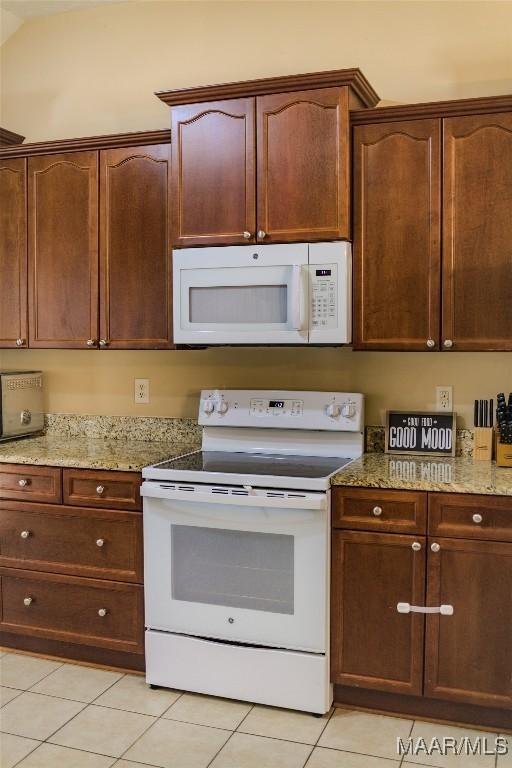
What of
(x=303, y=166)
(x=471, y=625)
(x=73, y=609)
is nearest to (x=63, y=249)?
(x=303, y=166)

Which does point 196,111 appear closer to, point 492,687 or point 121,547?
point 121,547

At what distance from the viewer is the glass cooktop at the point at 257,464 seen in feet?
9.15

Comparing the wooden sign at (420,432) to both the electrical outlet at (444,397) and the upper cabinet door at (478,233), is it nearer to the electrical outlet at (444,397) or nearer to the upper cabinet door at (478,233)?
the electrical outlet at (444,397)

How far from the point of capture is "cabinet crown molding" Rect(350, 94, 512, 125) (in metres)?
2.72

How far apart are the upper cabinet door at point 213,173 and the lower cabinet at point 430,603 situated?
3.73 feet

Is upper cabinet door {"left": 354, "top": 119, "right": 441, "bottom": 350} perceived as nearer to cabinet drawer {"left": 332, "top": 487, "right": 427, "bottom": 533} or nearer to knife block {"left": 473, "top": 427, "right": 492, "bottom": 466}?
knife block {"left": 473, "top": 427, "right": 492, "bottom": 466}

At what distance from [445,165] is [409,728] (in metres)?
2.01

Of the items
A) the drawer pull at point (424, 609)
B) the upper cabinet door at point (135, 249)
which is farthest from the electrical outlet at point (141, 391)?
the drawer pull at point (424, 609)

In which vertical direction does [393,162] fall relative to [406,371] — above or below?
above

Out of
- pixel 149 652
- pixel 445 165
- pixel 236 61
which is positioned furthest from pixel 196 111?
pixel 149 652

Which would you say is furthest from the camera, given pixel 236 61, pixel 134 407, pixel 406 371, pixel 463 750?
pixel 134 407

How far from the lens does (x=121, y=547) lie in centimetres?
300

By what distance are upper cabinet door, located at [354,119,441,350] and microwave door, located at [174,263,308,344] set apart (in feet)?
0.83

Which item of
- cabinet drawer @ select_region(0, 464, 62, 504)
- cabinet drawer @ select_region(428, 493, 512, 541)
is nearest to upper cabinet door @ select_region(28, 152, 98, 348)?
cabinet drawer @ select_region(0, 464, 62, 504)
